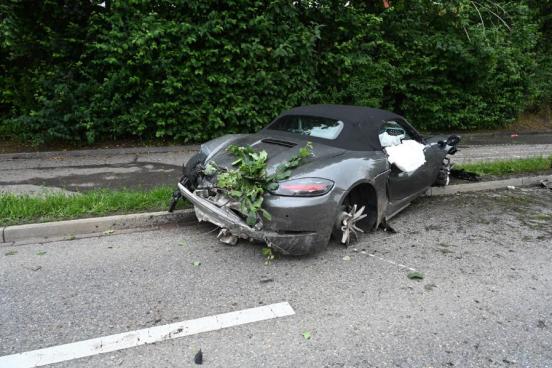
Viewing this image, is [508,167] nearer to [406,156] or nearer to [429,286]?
[406,156]

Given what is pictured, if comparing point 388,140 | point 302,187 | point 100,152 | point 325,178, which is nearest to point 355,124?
point 388,140

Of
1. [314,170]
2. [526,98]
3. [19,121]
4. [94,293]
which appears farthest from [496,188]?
[19,121]

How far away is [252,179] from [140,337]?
167cm

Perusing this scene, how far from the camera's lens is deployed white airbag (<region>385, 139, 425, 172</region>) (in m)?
4.77

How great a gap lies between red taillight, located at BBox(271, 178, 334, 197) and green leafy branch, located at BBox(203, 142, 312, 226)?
0.07m

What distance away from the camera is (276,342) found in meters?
2.74

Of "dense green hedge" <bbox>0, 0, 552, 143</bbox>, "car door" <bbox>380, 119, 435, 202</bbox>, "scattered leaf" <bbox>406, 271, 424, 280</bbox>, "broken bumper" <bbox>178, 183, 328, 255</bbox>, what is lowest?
"scattered leaf" <bbox>406, 271, 424, 280</bbox>

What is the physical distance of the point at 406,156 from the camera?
16.0ft

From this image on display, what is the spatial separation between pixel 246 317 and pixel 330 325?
62cm

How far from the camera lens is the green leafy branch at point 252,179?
12.1 feet

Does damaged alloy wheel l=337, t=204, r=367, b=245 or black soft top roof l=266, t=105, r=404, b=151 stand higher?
black soft top roof l=266, t=105, r=404, b=151

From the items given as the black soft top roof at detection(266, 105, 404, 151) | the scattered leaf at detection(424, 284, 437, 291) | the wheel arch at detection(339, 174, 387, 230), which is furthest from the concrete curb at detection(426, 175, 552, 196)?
the scattered leaf at detection(424, 284, 437, 291)

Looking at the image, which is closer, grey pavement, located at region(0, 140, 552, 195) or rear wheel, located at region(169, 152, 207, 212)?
rear wheel, located at region(169, 152, 207, 212)

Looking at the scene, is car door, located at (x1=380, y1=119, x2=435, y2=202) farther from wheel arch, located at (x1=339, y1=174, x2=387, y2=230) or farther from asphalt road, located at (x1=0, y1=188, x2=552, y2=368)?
asphalt road, located at (x1=0, y1=188, x2=552, y2=368)
